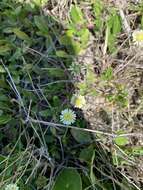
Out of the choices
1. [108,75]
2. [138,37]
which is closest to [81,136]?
[108,75]

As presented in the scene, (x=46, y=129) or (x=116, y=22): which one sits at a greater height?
(x=116, y=22)

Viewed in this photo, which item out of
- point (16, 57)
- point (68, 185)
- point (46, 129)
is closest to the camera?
point (68, 185)

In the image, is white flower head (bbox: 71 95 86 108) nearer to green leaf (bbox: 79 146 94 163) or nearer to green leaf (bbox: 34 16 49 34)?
green leaf (bbox: 79 146 94 163)

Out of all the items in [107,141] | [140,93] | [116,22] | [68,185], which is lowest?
[68,185]

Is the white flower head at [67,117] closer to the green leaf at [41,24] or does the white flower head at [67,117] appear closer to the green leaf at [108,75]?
the green leaf at [108,75]

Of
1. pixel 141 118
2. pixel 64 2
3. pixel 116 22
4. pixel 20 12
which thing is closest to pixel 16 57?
pixel 20 12

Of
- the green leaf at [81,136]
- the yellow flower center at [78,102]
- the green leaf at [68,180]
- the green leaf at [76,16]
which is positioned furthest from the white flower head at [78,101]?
the green leaf at [76,16]

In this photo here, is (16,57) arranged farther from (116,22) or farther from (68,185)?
(68,185)
